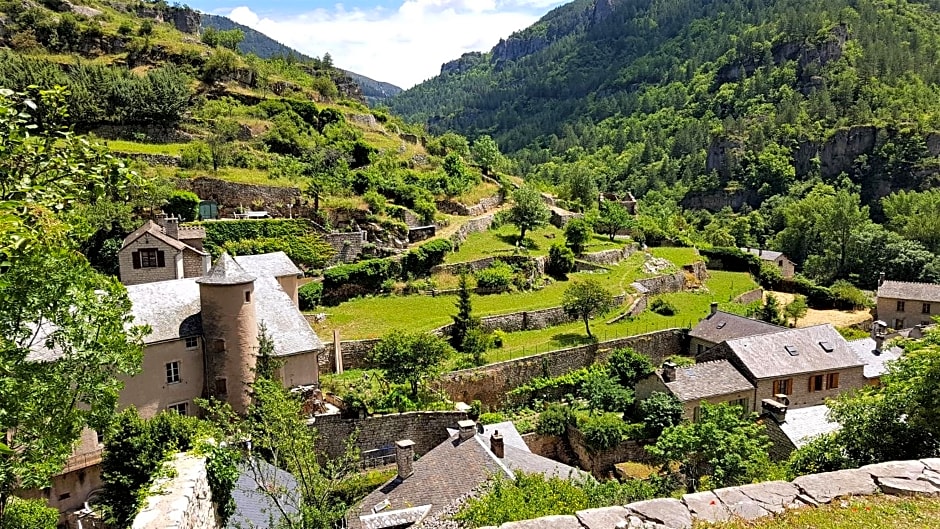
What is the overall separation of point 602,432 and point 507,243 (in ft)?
85.6

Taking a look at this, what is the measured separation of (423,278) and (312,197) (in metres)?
10.5

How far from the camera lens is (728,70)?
158625 mm

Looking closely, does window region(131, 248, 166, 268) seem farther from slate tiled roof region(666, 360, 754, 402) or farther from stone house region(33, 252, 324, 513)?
slate tiled roof region(666, 360, 754, 402)

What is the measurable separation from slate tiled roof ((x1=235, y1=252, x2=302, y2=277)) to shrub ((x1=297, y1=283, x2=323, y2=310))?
7401 millimetres

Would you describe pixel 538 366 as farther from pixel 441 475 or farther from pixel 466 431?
pixel 441 475

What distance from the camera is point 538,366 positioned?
33188 mm

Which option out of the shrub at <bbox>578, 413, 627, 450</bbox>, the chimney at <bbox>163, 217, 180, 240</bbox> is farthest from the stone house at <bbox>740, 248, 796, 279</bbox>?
the chimney at <bbox>163, 217, 180, 240</bbox>

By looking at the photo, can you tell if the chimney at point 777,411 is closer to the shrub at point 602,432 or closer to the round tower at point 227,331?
the shrub at point 602,432

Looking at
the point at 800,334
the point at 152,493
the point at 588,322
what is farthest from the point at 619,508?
the point at 588,322

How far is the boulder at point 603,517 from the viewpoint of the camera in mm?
6945

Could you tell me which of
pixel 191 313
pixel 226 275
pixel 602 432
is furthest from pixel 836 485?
pixel 191 313

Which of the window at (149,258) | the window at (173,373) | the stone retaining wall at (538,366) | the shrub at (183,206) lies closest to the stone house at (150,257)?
the window at (149,258)

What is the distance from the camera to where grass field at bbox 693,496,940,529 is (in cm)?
709

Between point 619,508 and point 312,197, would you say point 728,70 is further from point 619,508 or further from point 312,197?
point 619,508
